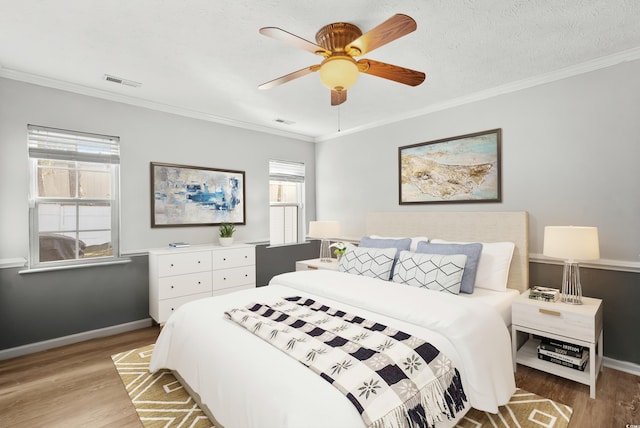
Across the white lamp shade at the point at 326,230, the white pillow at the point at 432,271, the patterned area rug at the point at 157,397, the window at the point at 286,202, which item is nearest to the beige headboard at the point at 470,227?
the white lamp shade at the point at 326,230

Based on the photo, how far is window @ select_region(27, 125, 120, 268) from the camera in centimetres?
298

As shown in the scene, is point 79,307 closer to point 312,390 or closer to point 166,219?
point 166,219

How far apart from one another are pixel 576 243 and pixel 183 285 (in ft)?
12.0

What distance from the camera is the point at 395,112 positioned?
155 inches

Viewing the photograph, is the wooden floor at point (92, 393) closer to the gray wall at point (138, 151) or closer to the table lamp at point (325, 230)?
the gray wall at point (138, 151)

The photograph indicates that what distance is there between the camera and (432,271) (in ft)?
Answer: 8.98

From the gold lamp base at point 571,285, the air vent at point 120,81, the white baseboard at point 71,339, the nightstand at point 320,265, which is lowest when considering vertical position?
the white baseboard at point 71,339

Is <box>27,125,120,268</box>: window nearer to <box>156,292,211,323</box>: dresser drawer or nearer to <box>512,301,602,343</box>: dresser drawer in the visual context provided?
<box>156,292,211,323</box>: dresser drawer

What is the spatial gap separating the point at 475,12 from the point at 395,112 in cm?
198

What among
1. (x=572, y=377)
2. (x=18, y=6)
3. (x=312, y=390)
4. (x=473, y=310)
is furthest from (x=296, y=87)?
(x=572, y=377)

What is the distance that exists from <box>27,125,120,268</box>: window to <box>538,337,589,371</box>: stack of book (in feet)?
13.7

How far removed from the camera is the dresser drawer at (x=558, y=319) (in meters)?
2.18

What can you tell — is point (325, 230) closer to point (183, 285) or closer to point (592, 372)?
point (183, 285)

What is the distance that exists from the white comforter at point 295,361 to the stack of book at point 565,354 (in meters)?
0.65
